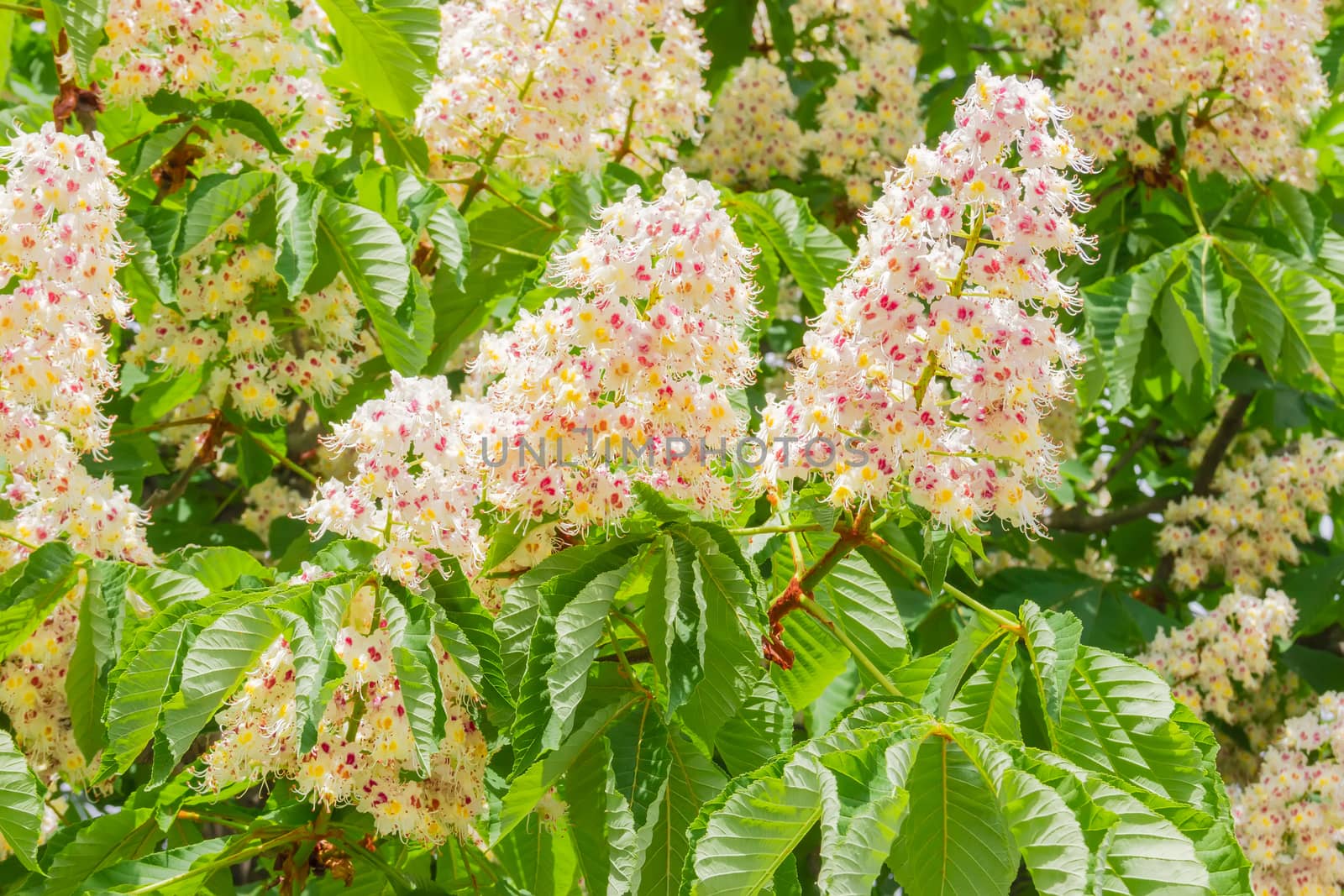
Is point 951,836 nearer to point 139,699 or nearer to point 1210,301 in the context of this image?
point 139,699

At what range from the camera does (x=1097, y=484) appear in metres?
6.20

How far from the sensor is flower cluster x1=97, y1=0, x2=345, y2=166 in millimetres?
3354

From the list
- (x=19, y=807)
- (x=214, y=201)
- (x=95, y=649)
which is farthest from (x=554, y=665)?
(x=214, y=201)

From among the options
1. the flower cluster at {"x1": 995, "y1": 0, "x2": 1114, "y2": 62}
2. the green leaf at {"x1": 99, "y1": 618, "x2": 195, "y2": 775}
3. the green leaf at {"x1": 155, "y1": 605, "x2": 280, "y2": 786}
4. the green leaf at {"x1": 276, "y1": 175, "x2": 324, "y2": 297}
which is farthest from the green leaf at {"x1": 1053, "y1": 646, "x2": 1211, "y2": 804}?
the flower cluster at {"x1": 995, "y1": 0, "x2": 1114, "y2": 62}

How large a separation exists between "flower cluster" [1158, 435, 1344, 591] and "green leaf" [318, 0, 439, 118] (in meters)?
3.22

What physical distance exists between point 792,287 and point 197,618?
3.53 metres

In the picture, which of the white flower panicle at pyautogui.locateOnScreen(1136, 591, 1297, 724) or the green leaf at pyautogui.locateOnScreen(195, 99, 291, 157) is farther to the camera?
the white flower panicle at pyautogui.locateOnScreen(1136, 591, 1297, 724)

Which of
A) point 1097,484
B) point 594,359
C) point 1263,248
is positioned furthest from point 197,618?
point 1097,484

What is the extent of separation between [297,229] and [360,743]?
52.5 inches

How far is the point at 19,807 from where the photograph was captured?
2275 millimetres

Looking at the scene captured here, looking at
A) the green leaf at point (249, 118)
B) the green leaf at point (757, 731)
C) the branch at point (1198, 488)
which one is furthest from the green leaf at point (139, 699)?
the branch at point (1198, 488)

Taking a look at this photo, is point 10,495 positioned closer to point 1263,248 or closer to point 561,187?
point 561,187

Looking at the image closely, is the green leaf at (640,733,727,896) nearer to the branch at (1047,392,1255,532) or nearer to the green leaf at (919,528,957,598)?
the green leaf at (919,528,957,598)

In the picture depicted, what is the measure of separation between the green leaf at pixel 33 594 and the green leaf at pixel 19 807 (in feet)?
1.15
